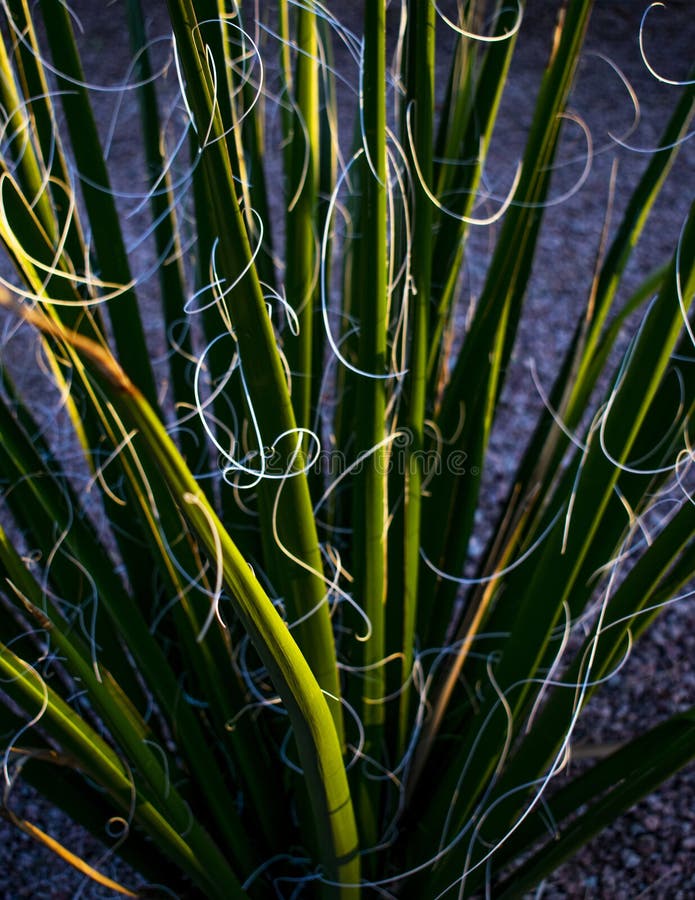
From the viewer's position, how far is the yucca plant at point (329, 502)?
15.8 inches

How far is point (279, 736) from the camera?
25.6 inches

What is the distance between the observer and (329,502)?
0.70m

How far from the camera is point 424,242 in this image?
1.58ft

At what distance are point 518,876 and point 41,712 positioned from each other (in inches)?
13.8

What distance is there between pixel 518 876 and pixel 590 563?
24 centimetres

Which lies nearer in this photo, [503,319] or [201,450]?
[503,319]

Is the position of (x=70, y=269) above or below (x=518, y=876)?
above

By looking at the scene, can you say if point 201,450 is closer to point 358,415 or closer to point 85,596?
point 85,596

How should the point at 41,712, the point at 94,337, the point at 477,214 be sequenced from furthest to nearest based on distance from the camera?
1. the point at 477,214
2. the point at 94,337
3. the point at 41,712

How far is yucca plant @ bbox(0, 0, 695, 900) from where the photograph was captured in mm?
402

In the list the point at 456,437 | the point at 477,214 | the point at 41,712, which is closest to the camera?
the point at 41,712

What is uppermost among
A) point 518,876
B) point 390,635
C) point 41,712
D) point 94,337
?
point 94,337

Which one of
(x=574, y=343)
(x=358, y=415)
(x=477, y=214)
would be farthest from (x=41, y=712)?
(x=477, y=214)

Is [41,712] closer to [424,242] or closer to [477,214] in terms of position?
[424,242]
